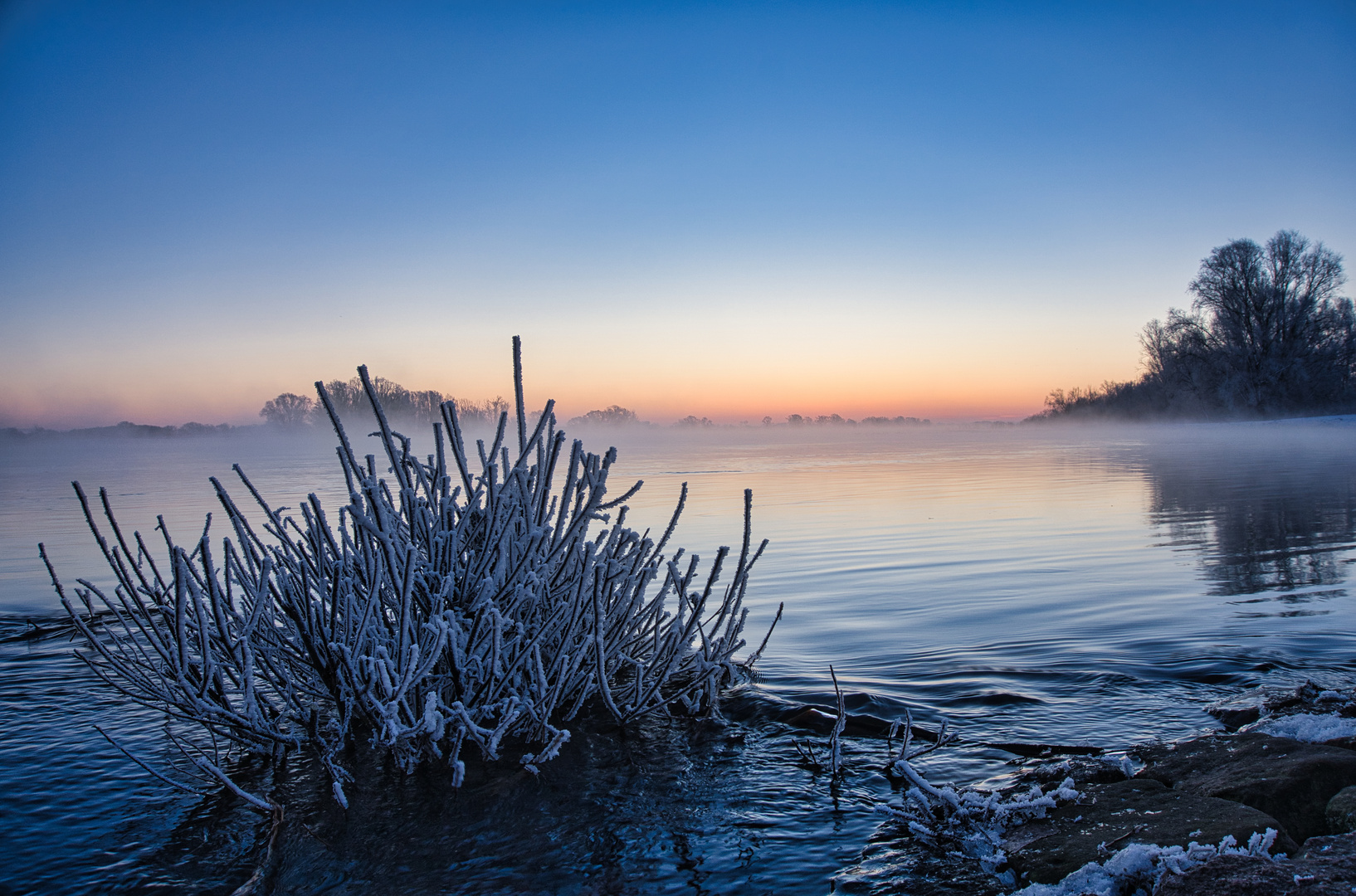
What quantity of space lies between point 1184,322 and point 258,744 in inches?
2460

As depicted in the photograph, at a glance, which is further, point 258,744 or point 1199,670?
point 1199,670

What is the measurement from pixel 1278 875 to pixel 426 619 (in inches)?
123

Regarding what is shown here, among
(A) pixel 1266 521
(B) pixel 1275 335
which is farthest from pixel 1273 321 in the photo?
(A) pixel 1266 521

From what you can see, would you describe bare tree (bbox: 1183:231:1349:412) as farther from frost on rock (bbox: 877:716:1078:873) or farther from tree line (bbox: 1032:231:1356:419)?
frost on rock (bbox: 877:716:1078:873)

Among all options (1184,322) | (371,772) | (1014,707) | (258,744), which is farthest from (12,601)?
(1184,322)

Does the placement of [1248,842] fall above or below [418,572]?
below

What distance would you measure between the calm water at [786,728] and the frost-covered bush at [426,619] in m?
0.28

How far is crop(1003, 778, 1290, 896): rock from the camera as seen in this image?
2453 millimetres

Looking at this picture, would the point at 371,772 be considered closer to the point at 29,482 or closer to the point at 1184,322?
the point at 29,482

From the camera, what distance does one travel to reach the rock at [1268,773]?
262cm

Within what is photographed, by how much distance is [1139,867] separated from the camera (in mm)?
2307

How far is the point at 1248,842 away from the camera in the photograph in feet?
7.69

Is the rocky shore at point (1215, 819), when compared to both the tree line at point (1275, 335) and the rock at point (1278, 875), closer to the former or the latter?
the rock at point (1278, 875)

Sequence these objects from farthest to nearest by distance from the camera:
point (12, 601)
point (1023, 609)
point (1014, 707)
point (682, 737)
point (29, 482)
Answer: point (29, 482) < point (12, 601) < point (1023, 609) < point (1014, 707) < point (682, 737)
